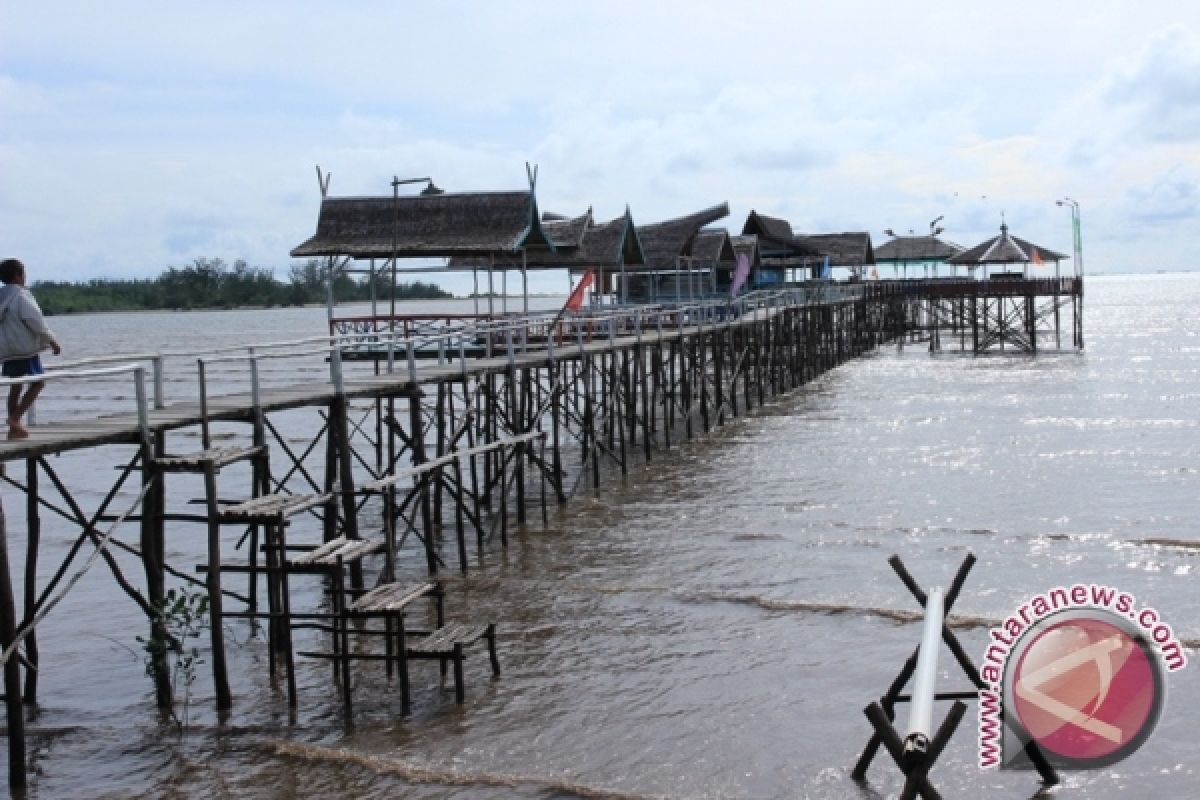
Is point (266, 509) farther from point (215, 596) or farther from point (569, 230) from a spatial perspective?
point (569, 230)

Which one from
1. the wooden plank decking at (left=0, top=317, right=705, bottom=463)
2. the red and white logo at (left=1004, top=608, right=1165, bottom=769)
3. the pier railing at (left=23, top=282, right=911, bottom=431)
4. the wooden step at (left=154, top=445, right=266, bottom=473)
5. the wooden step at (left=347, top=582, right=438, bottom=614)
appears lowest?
the wooden step at (left=347, top=582, right=438, bottom=614)

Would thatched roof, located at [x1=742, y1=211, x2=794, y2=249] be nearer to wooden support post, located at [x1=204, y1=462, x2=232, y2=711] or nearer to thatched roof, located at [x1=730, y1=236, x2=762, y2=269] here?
thatched roof, located at [x1=730, y1=236, x2=762, y2=269]

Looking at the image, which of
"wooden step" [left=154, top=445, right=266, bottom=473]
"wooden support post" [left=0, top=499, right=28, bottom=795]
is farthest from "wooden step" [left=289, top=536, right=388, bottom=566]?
"wooden support post" [left=0, top=499, right=28, bottom=795]

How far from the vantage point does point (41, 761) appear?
9.88 m

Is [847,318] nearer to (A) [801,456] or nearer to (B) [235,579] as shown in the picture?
(A) [801,456]

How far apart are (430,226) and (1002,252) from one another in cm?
3254

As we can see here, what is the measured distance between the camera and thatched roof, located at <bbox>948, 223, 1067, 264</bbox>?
165ft

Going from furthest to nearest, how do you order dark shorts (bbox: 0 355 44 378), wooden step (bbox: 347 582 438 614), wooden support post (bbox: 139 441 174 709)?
wooden support post (bbox: 139 441 174 709) < dark shorts (bbox: 0 355 44 378) < wooden step (bbox: 347 582 438 614)

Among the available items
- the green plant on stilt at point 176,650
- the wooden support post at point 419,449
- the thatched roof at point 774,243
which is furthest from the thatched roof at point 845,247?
the green plant on stilt at point 176,650

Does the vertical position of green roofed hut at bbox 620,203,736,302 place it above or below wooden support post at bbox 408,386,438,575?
above

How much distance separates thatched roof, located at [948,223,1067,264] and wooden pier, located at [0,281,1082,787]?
723 inches

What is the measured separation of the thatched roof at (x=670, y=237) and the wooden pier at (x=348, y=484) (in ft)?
9.40

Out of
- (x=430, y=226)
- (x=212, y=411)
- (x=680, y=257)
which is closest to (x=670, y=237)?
(x=680, y=257)

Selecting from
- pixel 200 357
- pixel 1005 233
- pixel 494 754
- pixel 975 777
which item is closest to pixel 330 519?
pixel 200 357
